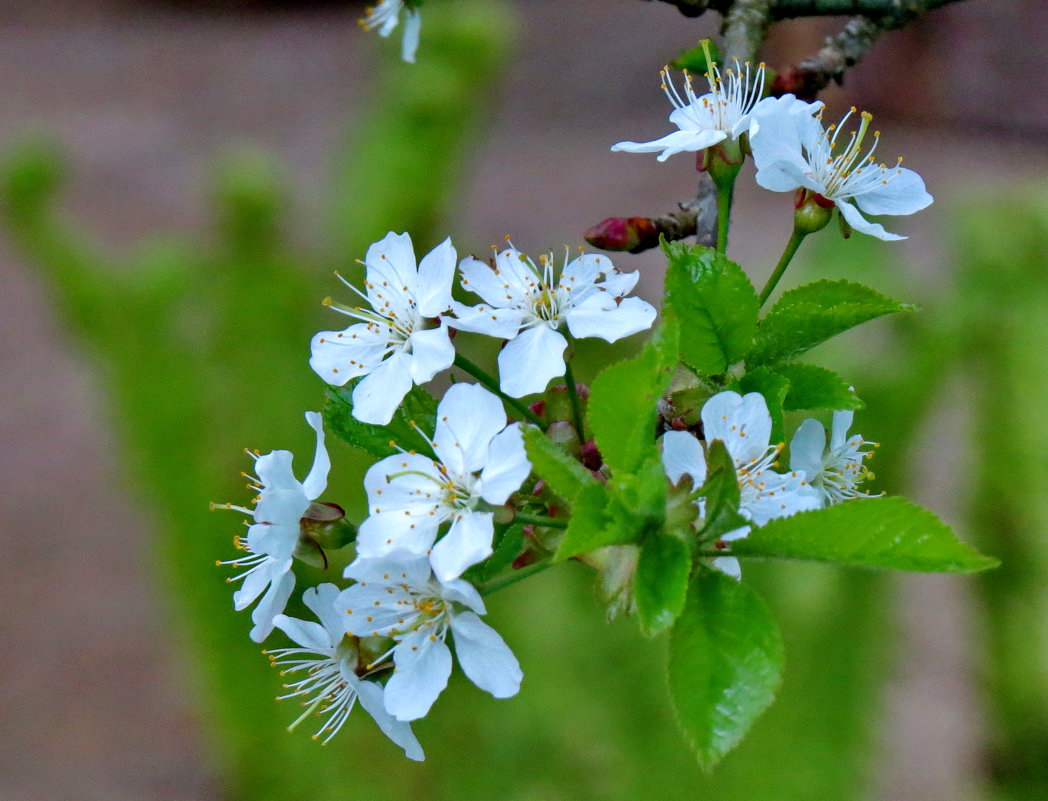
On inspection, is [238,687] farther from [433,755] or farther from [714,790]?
[714,790]

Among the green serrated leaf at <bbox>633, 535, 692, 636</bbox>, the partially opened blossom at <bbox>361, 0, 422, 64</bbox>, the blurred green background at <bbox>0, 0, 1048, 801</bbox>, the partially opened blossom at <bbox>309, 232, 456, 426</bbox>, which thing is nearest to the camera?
the green serrated leaf at <bbox>633, 535, 692, 636</bbox>

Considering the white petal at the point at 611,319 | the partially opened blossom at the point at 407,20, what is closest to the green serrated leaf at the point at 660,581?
the white petal at the point at 611,319

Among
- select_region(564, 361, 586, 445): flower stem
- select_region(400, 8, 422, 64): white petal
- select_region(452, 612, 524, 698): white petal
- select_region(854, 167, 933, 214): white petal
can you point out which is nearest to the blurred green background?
select_region(854, 167, 933, 214): white petal

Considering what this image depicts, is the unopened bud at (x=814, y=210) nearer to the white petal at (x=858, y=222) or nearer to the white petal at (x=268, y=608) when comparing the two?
the white petal at (x=858, y=222)

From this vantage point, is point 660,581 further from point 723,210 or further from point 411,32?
point 411,32

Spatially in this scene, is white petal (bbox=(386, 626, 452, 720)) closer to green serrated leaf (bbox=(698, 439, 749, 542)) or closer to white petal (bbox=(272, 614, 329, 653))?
white petal (bbox=(272, 614, 329, 653))

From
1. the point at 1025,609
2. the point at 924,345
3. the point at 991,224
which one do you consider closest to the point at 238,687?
the point at 924,345
